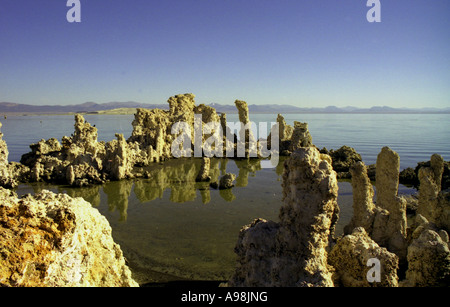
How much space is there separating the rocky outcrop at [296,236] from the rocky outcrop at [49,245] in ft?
6.87

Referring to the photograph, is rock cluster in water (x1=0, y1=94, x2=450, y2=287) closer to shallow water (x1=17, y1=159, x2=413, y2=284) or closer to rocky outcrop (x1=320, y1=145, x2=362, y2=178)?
shallow water (x1=17, y1=159, x2=413, y2=284)

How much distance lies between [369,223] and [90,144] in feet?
71.9

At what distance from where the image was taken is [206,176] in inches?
904

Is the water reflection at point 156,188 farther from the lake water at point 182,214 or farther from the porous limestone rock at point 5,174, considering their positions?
the porous limestone rock at point 5,174

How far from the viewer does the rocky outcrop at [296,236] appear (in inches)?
165

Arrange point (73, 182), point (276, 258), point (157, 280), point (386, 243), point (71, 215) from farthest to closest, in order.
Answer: point (73, 182)
point (157, 280)
point (386, 243)
point (276, 258)
point (71, 215)

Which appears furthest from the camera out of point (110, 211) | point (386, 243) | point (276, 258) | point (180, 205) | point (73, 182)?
point (73, 182)

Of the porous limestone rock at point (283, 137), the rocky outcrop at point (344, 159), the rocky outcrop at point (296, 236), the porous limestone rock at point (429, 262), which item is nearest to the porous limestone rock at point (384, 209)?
the porous limestone rock at point (429, 262)

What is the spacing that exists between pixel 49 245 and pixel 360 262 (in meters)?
5.17

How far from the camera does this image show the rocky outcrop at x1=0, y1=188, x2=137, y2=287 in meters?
3.16

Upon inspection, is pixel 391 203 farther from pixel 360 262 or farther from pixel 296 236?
pixel 296 236

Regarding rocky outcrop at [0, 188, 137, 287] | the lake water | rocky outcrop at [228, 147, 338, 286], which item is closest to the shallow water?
the lake water
